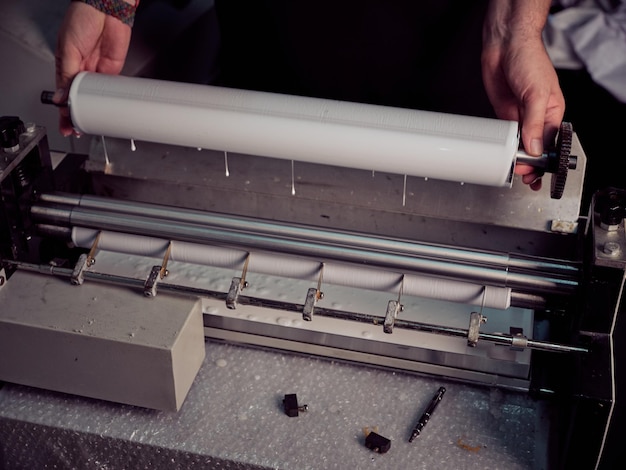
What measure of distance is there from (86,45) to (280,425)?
2.60 feet

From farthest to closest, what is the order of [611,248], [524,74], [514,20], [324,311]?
[514,20] → [524,74] → [324,311] → [611,248]

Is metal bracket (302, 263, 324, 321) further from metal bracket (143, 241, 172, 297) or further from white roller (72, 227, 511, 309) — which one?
metal bracket (143, 241, 172, 297)

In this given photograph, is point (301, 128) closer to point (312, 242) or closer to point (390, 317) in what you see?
point (312, 242)

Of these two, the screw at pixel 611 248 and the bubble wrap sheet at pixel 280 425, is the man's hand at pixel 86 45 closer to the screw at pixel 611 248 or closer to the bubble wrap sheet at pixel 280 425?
the bubble wrap sheet at pixel 280 425

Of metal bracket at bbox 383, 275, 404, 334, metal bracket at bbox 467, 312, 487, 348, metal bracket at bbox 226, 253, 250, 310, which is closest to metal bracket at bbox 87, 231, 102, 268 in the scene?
metal bracket at bbox 226, 253, 250, 310

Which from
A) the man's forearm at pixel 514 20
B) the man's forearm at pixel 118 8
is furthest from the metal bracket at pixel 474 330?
the man's forearm at pixel 118 8

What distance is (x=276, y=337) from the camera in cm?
123

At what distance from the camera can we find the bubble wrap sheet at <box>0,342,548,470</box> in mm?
1096

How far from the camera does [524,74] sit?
4.21ft

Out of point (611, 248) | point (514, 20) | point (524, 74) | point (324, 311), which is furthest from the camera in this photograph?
point (514, 20)

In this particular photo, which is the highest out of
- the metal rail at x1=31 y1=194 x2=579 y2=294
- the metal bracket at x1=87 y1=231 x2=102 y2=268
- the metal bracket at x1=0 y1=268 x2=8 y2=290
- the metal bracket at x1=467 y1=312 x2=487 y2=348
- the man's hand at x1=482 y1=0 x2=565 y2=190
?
the man's hand at x1=482 y1=0 x2=565 y2=190

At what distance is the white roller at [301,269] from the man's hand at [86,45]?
267mm

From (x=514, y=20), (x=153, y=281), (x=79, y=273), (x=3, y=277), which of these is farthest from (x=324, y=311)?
(x=514, y=20)

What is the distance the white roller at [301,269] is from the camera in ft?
3.68
